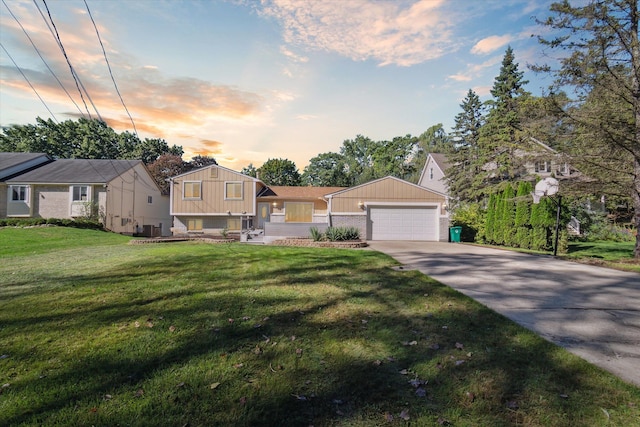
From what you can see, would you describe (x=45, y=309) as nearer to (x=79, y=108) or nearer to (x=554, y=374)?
(x=554, y=374)

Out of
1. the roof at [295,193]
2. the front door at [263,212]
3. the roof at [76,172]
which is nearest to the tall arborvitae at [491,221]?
the roof at [295,193]

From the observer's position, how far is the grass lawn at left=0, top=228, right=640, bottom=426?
7.00 feet

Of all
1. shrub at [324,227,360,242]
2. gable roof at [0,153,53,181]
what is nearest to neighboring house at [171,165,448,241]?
shrub at [324,227,360,242]

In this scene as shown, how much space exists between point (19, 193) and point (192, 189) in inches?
493

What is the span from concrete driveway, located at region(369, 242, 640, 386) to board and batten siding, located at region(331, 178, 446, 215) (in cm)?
932

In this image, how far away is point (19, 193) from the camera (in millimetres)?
23031

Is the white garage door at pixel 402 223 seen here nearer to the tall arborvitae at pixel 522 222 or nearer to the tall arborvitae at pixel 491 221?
the tall arborvitae at pixel 491 221

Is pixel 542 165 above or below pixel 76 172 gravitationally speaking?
below

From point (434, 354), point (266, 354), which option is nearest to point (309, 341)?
point (266, 354)

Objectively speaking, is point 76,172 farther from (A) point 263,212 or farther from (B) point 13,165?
(A) point 263,212

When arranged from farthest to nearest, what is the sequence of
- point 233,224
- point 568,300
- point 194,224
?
1. point 233,224
2. point 194,224
3. point 568,300

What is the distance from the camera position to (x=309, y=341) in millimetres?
3209

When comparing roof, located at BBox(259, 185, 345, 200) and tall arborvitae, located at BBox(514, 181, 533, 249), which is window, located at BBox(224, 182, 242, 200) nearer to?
roof, located at BBox(259, 185, 345, 200)

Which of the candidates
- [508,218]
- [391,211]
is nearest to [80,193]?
[391,211]
